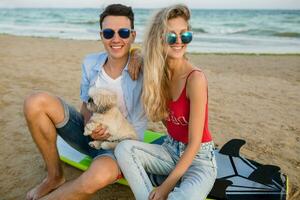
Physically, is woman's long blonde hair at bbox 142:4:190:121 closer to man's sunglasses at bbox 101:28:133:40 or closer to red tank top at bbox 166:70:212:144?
red tank top at bbox 166:70:212:144

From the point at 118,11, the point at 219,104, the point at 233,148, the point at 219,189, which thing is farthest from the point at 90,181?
the point at 219,104

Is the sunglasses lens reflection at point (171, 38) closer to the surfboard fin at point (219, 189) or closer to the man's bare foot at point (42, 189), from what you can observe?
the surfboard fin at point (219, 189)

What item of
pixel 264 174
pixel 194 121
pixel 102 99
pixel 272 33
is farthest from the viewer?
pixel 272 33

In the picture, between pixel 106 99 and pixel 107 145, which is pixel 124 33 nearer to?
pixel 106 99

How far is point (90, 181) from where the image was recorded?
2.56 m

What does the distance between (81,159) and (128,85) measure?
106 centimetres

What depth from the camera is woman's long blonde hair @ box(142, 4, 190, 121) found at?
277 cm

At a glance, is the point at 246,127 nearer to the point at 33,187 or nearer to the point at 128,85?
the point at 128,85

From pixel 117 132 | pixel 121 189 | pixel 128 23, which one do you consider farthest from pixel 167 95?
pixel 121 189

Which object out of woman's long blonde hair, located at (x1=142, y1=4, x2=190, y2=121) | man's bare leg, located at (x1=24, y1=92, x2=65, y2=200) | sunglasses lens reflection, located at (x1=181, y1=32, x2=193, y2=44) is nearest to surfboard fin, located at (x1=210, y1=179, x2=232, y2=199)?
woman's long blonde hair, located at (x1=142, y1=4, x2=190, y2=121)

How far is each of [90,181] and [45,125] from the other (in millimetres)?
747

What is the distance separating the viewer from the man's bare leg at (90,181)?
2.57m

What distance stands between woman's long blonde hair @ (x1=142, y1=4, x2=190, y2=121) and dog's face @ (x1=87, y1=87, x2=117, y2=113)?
0.28 metres

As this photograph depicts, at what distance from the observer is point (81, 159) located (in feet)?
12.1
